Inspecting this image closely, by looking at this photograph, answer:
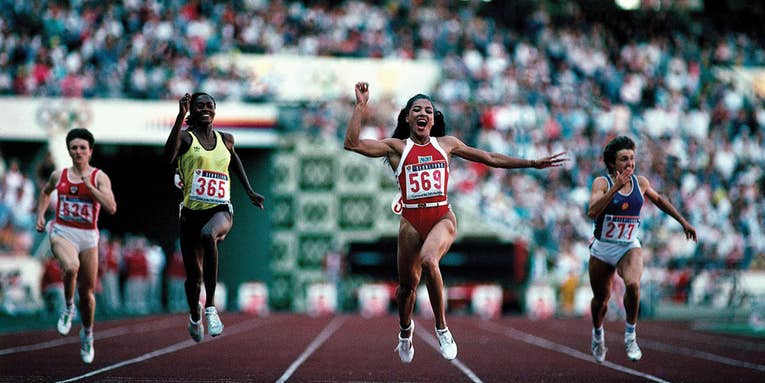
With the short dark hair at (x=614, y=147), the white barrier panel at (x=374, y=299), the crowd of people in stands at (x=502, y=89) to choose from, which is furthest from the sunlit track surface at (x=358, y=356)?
the crowd of people in stands at (x=502, y=89)

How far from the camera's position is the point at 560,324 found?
25922mm

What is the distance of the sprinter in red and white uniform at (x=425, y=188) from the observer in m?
10.5

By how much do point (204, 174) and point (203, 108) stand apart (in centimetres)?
67

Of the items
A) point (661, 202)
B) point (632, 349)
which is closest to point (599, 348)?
point (632, 349)

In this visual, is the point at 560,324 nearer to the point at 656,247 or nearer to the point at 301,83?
the point at 656,247

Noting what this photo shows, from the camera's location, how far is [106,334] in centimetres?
1969

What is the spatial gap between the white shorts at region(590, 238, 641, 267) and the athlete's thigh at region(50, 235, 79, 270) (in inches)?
231

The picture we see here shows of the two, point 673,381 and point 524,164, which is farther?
point 673,381

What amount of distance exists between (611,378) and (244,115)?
745 inches

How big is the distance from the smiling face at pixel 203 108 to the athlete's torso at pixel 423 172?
2.04 m

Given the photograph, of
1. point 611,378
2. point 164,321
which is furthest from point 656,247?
point 611,378

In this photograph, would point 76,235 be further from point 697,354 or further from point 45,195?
point 697,354

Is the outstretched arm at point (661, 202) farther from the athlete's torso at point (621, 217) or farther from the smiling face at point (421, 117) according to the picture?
the smiling face at point (421, 117)

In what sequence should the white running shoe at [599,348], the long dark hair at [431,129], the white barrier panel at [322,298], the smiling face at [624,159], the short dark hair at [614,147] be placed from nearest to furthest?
the long dark hair at [431,129] → the smiling face at [624,159] → the short dark hair at [614,147] → the white running shoe at [599,348] → the white barrier panel at [322,298]
